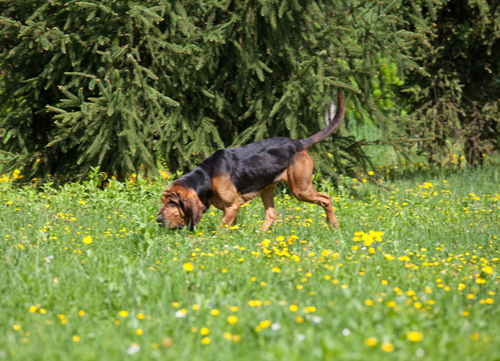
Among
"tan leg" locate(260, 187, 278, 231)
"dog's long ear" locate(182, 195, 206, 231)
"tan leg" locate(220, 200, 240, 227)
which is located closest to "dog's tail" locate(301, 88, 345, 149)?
"tan leg" locate(260, 187, 278, 231)

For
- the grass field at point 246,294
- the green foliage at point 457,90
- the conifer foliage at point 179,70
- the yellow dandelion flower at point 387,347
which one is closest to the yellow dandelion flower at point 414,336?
the grass field at point 246,294

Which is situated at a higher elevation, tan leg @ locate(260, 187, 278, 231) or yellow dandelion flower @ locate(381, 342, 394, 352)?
yellow dandelion flower @ locate(381, 342, 394, 352)

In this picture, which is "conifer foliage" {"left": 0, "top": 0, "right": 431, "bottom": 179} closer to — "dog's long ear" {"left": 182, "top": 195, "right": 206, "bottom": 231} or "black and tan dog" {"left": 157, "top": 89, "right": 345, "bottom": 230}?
"black and tan dog" {"left": 157, "top": 89, "right": 345, "bottom": 230}

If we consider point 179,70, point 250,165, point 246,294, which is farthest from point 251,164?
point 246,294

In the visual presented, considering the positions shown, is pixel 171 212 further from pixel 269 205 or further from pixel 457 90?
pixel 457 90

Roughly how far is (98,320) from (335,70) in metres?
5.06

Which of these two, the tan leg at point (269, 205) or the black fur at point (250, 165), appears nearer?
the black fur at point (250, 165)

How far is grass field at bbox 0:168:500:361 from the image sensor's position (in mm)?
2471

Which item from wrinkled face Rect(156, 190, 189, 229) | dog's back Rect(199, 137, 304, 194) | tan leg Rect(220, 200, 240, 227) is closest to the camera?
wrinkled face Rect(156, 190, 189, 229)

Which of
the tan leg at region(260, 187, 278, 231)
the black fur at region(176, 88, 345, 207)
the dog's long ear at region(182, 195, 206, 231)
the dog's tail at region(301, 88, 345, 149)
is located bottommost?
the tan leg at region(260, 187, 278, 231)

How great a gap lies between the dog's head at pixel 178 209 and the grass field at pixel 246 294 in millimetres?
136

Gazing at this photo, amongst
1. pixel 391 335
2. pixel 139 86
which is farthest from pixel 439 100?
pixel 391 335

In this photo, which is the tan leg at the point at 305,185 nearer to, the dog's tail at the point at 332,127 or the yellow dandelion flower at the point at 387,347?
the dog's tail at the point at 332,127

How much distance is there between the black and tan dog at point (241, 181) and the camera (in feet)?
16.5
